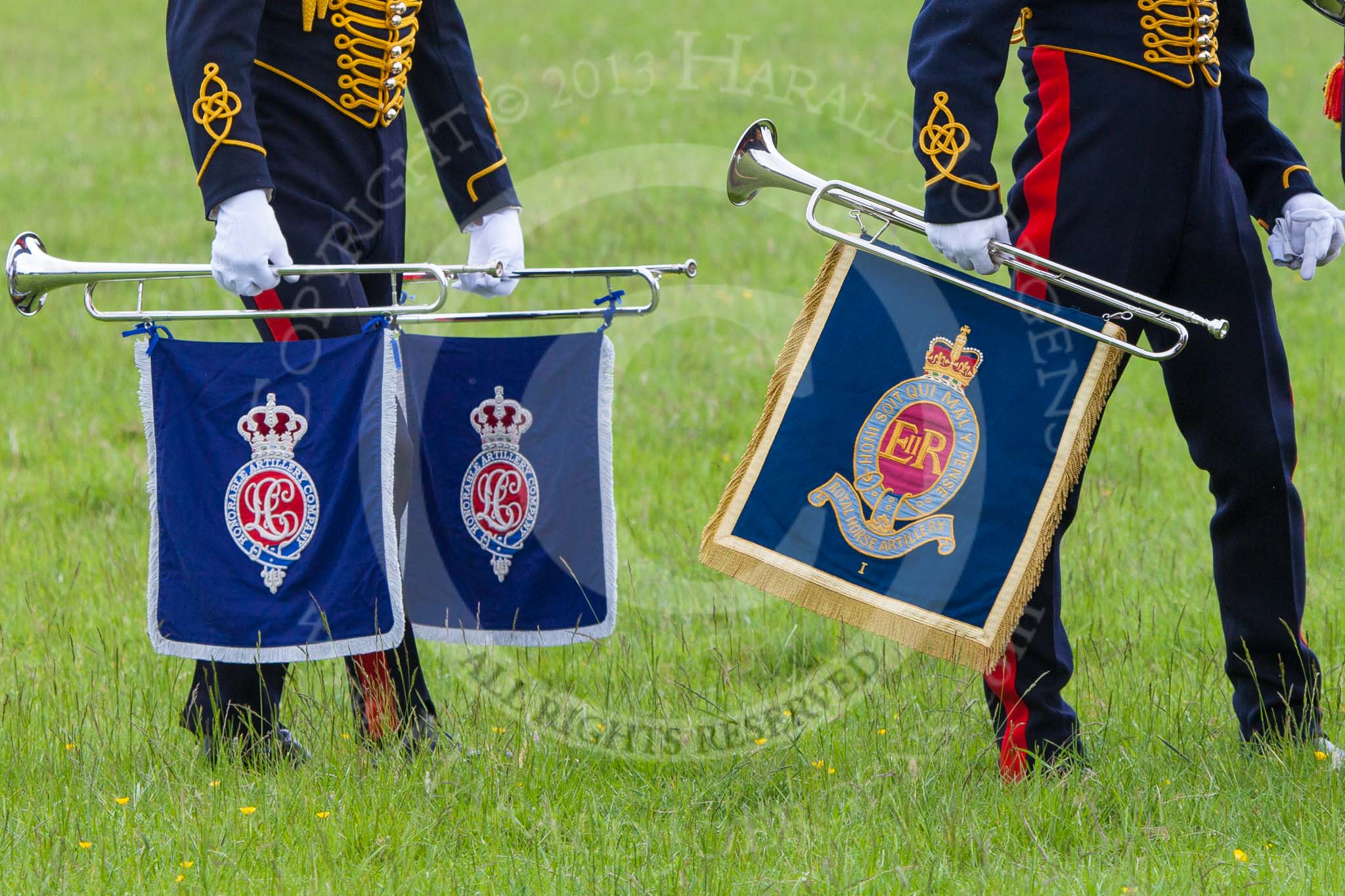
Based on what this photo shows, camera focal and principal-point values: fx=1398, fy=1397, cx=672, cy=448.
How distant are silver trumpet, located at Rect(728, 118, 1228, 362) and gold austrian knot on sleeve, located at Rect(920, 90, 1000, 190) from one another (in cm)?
10

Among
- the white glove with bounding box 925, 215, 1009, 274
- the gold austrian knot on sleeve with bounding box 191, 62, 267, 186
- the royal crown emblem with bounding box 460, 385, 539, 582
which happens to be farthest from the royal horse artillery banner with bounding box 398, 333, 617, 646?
the white glove with bounding box 925, 215, 1009, 274

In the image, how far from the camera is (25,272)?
3.04 metres

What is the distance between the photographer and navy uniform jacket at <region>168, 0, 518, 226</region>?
2928 millimetres

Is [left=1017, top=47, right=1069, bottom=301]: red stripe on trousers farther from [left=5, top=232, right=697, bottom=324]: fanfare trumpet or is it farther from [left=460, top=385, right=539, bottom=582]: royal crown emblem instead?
[left=460, top=385, right=539, bottom=582]: royal crown emblem

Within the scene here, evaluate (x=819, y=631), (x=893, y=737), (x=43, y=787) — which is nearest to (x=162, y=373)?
(x=43, y=787)

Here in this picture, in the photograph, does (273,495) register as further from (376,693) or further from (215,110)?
(215,110)

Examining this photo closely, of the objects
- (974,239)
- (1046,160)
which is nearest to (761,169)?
(974,239)

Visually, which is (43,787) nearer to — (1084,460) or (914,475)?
(914,475)

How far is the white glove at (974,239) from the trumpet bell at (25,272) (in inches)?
76.0

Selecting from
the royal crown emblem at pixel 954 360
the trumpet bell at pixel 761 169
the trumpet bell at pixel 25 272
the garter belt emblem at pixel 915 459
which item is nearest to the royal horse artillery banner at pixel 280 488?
the trumpet bell at pixel 25 272

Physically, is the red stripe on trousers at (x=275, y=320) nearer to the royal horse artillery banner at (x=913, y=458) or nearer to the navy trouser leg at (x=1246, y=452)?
the royal horse artillery banner at (x=913, y=458)

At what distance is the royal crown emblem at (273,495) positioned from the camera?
3059 millimetres

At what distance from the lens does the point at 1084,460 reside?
9.41ft

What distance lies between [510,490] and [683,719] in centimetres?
74
